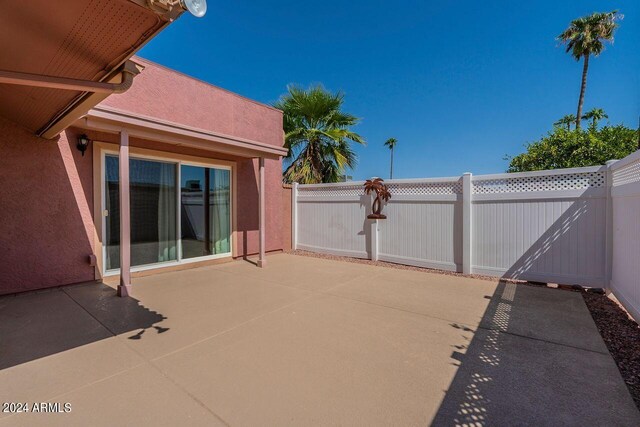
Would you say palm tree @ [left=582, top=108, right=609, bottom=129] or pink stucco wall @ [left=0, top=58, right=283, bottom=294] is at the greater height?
palm tree @ [left=582, top=108, right=609, bottom=129]

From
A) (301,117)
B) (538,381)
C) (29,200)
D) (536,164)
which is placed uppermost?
(301,117)

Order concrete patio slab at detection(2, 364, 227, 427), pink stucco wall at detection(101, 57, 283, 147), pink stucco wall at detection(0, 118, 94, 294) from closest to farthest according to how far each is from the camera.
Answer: concrete patio slab at detection(2, 364, 227, 427) < pink stucco wall at detection(0, 118, 94, 294) < pink stucco wall at detection(101, 57, 283, 147)

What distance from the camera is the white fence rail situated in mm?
3980

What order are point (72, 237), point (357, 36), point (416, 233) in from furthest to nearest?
point (357, 36) < point (416, 233) < point (72, 237)

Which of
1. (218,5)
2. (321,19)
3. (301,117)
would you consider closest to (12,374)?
(218,5)

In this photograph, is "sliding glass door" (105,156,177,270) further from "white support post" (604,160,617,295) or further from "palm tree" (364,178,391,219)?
"white support post" (604,160,617,295)

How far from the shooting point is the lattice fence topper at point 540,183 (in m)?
4.64

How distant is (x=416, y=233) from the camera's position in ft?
21.2

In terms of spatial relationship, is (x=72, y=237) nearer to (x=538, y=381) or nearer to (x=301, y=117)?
(x=538, y=381)

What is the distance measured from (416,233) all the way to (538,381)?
438 centimetres

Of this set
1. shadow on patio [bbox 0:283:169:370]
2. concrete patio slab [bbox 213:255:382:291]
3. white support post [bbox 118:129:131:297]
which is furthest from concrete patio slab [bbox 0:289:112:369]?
concrete patio slab [bbox 213:255:382:291]

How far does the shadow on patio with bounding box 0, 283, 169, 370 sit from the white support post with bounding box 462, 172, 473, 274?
5.38 m

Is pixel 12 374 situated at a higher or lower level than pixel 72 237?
lower

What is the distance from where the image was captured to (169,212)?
19.1 ft
